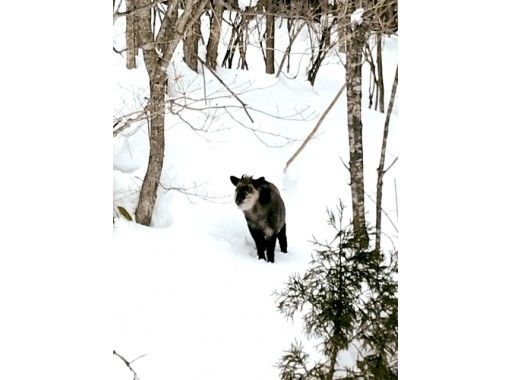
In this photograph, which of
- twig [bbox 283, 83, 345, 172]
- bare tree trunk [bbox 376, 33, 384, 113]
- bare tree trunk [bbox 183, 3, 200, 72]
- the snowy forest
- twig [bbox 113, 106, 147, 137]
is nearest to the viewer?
the snowy forest

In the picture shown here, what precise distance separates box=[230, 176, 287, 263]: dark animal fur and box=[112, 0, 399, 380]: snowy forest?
1cm

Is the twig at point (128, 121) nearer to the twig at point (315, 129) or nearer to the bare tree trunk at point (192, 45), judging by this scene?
the bare tree trunk at point (192, 45)

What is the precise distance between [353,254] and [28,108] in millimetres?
1207

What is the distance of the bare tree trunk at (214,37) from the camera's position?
2855 mm

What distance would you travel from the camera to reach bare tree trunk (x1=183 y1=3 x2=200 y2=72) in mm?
2900

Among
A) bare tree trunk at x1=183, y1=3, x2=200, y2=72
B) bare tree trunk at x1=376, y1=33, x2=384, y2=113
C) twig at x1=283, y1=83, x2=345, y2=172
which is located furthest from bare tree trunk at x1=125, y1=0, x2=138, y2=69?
bare tree trunk at x1=376, y1=33, x2=384, y2=113

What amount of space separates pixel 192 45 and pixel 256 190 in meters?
0.71

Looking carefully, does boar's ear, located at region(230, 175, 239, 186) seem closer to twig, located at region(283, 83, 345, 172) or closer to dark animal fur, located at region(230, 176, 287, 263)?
dark animal fur, located at region(230, 176, 287, 263)

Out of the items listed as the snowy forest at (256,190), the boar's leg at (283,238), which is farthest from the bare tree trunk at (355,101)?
A: the boar's leg at (283,238)

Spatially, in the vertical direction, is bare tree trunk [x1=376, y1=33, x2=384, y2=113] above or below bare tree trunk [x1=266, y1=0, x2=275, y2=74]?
below

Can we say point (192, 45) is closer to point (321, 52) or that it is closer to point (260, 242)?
point (321, 52)

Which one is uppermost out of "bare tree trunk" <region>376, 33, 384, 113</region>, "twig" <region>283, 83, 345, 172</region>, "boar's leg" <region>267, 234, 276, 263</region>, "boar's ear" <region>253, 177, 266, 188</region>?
"bare tree trunk" <region>376, 33, 384, 113</region>

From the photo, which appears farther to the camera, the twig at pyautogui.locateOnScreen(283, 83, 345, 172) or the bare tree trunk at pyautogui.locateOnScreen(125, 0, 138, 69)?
the bare tree trunk at pyautogui.locateOnScreen(125, 0, 138, 69)

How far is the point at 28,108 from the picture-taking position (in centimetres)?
219
